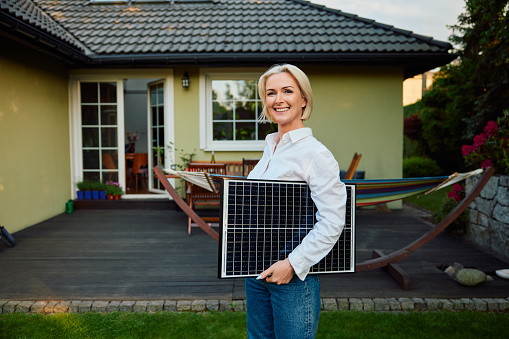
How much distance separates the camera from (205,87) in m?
6.94

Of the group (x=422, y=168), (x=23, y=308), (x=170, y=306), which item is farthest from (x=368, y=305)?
(x=422, y=168)

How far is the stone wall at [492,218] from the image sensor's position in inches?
166

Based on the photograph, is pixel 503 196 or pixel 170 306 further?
pixel 503 196

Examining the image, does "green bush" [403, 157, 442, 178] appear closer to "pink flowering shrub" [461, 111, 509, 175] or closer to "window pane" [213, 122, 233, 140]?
"window pane" [213, 122, 233, 140]

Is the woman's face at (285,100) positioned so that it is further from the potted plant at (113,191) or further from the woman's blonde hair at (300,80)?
the potted plant at (113,191)

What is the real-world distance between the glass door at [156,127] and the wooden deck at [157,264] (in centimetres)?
156

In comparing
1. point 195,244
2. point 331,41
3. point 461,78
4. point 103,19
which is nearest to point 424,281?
point 195,244

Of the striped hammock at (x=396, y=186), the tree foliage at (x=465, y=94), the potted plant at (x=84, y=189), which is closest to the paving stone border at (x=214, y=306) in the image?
the striped hammock at (x=396, y=186)

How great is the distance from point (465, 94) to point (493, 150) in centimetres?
757

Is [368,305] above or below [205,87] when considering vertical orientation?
below

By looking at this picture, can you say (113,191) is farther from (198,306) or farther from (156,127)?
(198,306)

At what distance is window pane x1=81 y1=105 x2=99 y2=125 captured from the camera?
713 cm

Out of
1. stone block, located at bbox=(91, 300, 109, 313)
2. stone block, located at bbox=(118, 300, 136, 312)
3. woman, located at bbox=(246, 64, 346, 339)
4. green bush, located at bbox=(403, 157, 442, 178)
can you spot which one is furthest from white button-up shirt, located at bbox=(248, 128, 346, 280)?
green bush, located at bbox=(403, 157, 442, 178)

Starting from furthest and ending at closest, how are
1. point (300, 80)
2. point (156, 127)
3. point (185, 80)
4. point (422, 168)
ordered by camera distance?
point (422, 168)
point (156, 127)
point (185, 80)
point (300, 80)
